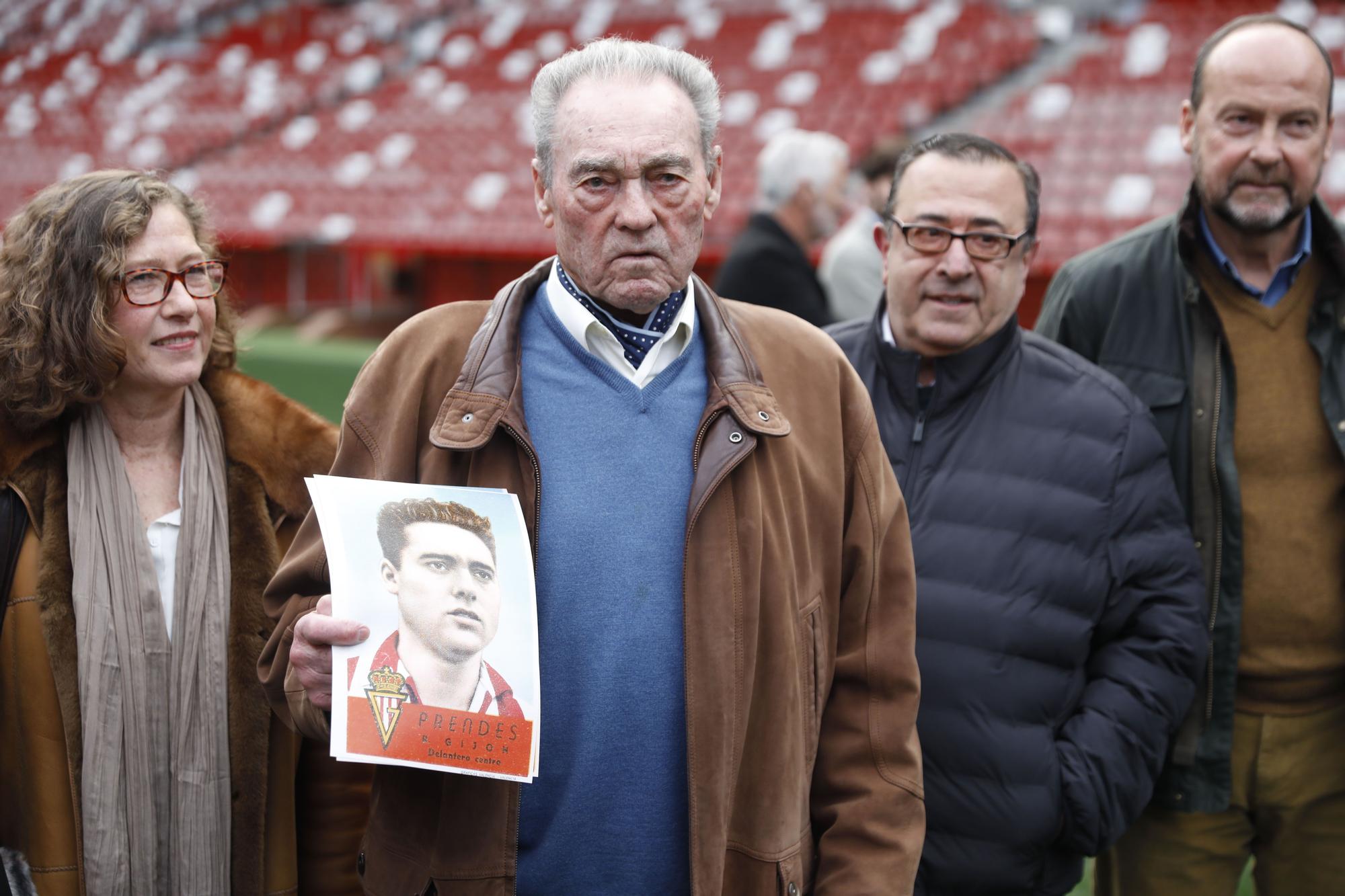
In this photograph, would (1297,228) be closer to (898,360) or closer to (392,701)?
(898,360)

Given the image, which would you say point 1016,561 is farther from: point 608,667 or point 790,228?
point 790,228

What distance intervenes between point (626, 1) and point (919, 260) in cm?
1394

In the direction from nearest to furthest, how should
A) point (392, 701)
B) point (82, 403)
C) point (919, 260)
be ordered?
point (392, 701)
point (82, 403)
point (919, 260)

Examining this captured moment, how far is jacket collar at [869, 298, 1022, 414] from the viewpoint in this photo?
223 cm

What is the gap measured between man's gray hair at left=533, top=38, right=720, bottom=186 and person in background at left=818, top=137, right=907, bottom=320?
302 cm

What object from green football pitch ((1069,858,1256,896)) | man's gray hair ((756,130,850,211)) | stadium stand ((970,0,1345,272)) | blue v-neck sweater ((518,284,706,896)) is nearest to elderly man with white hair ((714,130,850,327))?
man's gray hair ((756,130,850,211))

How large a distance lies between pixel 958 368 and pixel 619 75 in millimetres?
936

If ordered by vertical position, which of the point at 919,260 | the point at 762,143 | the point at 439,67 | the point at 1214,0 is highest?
the point at 439,67

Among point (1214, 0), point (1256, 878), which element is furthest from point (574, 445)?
point (1214, 0)

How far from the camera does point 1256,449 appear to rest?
2.31 metres

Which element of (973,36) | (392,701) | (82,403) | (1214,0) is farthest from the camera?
(973,36)

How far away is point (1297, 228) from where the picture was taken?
7.94ft

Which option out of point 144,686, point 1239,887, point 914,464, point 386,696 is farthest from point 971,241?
point 1239,887

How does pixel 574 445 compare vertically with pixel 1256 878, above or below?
above
